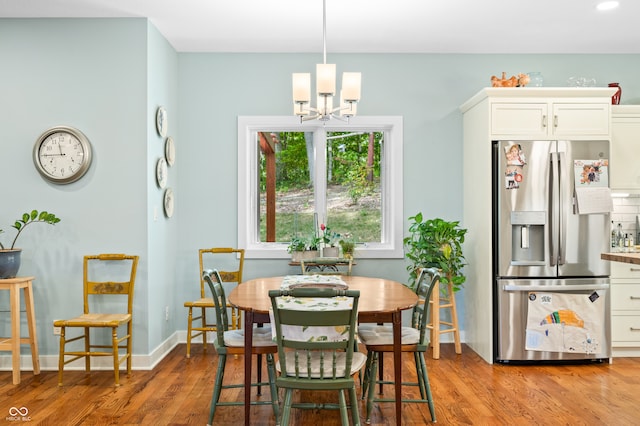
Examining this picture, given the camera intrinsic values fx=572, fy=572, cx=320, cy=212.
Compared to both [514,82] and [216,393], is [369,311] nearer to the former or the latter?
[216,393]

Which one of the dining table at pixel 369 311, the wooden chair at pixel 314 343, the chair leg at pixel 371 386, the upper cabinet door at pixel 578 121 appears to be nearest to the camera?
the wooden chair at pixel 314 343

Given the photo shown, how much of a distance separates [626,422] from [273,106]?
3708 millimetres

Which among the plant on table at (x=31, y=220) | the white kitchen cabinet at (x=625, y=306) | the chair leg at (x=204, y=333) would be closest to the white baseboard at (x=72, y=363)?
the chair leg at (x=204, y=333)

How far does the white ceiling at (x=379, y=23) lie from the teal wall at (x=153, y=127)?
0.14m

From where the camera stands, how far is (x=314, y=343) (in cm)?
263

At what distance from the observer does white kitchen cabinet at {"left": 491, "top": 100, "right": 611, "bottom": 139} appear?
459 centimetres

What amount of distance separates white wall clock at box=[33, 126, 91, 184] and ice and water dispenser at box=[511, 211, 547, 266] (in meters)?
3.35

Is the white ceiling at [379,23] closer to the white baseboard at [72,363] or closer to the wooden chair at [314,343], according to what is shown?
the wooden chair at [314,343]

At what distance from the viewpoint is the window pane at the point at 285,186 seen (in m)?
5.54

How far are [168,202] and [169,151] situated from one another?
44 cm

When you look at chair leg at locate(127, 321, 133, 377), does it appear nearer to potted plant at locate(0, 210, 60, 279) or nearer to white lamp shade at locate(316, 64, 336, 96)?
potted plant at locate(0, 210, 60, 279)

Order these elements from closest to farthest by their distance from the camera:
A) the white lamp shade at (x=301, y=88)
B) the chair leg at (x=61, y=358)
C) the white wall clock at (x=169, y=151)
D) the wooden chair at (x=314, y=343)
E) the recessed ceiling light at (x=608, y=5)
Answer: the wooden chair at (x=314, y=343), the white lamp shade at (x=301, y=88), the chair leg at (x=61, y=358), the recessed ceiling light at (x=608, y=5), the white wall clock at (x=169, y=151)

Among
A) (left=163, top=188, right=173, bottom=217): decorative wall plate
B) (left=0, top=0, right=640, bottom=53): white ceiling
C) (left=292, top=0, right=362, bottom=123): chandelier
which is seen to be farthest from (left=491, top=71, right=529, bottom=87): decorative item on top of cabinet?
(left=163, top=188, right=173, bottom=217): decorative wall plate

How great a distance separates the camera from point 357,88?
3.39 metres
